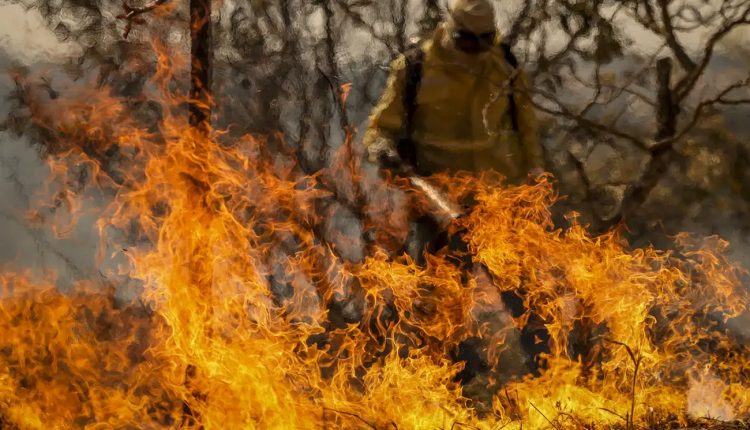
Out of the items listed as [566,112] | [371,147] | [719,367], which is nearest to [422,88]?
[371,147]

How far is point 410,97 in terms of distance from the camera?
5.07m

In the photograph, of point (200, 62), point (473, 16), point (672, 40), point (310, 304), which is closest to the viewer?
point (473, 16)

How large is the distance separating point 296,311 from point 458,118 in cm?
215

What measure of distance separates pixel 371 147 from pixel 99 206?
211 cm

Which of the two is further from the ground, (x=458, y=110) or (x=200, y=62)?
(x=200, y=62)

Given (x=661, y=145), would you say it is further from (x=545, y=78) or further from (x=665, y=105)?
(x=545, y=78)

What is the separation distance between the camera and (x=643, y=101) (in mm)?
6039

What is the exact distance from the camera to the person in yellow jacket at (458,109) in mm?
5016

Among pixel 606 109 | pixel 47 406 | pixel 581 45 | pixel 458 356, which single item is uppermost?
pixel 581 45

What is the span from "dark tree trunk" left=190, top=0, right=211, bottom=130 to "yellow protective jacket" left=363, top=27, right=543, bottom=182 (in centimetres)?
108

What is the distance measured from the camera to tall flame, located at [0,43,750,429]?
4.72m

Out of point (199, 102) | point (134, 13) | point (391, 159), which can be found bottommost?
point (391, 159)

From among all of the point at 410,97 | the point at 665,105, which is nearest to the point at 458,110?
the point at 410,97

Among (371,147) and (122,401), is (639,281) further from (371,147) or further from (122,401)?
(122,401)
